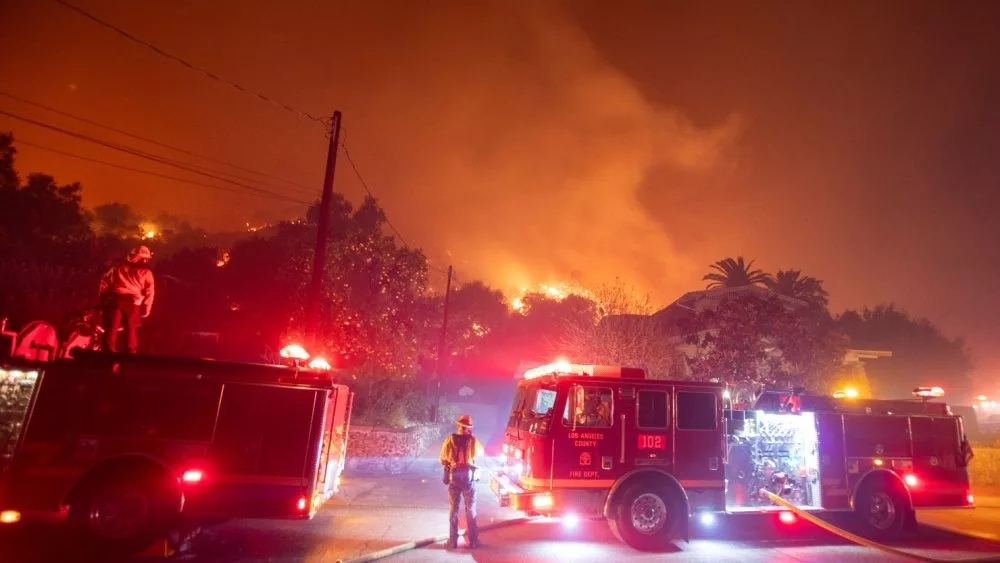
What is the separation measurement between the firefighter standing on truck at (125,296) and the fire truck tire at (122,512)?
8.56ft

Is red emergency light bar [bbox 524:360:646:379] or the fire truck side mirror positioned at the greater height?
red emergency light bar [bbox 524:360:646:379]

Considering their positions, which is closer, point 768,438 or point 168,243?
point 768,438

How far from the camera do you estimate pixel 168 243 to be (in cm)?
5778

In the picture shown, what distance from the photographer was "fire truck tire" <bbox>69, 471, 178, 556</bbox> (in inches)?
267

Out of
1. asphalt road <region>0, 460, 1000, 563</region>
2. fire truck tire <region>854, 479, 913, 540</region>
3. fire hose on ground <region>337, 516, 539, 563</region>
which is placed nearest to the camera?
fire hose on ground <region>337, 516, 539, 563</region>

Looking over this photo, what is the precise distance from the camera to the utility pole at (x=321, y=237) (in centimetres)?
1248

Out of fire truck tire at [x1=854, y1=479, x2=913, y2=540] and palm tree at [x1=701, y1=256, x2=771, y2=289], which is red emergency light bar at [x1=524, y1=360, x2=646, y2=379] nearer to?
fire truck tire at [x1=854, y1=479, x2=913, y2=540]

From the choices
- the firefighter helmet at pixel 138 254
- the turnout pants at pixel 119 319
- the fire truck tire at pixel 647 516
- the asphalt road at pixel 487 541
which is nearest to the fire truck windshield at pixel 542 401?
the fire truck tire at pixel 647 516

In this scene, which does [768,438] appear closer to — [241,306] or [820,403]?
[820,403]

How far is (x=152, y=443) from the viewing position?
7070mm

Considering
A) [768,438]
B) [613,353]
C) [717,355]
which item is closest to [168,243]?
[613,353]

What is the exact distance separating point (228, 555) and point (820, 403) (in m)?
9.78

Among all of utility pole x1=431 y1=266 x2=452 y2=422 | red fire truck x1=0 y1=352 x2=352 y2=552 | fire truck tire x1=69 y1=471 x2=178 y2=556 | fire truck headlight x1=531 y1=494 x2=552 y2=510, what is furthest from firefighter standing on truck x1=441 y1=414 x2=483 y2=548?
utility pole x1=431 y1=266 x2=452 y2=422

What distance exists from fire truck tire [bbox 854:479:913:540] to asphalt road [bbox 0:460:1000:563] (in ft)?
1.11
